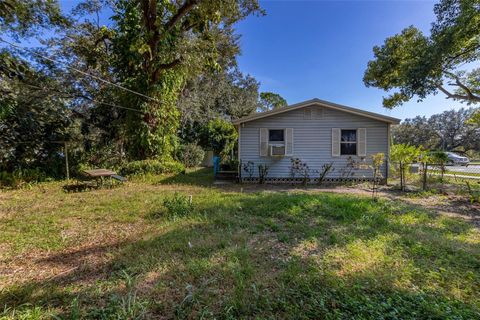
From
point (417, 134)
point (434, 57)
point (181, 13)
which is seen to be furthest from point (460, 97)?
point (417, 134)

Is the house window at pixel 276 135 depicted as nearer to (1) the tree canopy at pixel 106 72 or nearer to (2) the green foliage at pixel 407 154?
(2) the green foliage at pixel 407 154

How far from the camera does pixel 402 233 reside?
3.96m

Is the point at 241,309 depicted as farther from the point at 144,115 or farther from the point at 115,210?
the point at 144,115

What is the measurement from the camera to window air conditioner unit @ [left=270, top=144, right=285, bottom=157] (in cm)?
952

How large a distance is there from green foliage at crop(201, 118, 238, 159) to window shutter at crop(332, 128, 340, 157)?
26.4ft

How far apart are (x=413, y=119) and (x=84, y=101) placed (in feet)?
185

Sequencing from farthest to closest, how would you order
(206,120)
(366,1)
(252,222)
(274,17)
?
(206,120), (274,17), (366,1), (252,222)

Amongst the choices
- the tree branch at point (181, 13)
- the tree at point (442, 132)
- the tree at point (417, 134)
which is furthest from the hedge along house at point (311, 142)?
the tree at point (417, 134)

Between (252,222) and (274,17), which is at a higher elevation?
(274,17)

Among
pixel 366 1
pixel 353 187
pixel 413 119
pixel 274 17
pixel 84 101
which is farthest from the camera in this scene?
pixel 413 119

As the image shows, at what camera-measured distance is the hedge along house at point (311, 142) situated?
9242 millimetres

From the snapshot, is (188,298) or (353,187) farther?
(353,187)

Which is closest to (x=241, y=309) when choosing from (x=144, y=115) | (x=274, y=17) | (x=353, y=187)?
(x=353, y=187)

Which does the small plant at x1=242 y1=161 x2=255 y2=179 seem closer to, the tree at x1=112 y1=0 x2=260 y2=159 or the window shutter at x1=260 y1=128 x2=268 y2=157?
the window shutter at x1=260 y1=128 x2=268 y2=157
